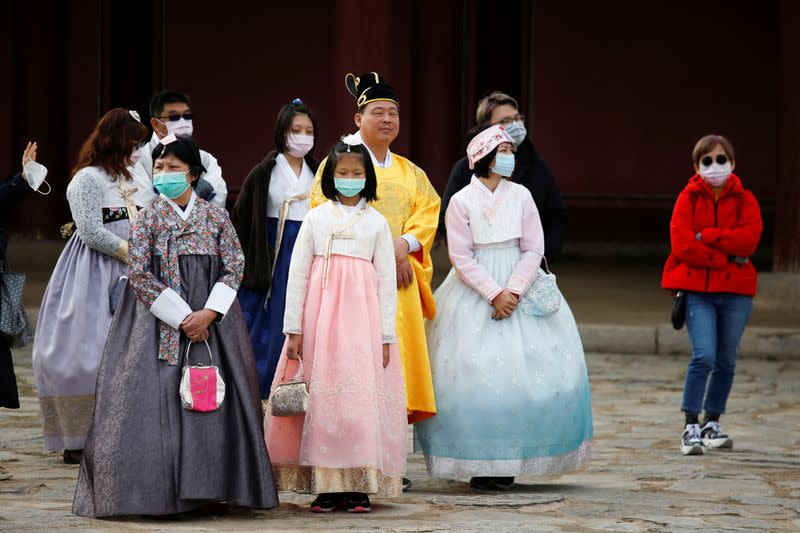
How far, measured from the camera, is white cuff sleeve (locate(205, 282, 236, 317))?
5465 millimetres

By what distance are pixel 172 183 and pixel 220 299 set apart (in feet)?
1.50

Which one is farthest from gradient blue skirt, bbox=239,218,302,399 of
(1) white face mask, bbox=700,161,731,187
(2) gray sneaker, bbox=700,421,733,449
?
(2) gray sneaker, bbox=700,421,733,449

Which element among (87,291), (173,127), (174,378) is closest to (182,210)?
(174,378)

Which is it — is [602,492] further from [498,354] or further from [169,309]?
[169,309]

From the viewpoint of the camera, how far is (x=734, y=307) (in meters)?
7.36

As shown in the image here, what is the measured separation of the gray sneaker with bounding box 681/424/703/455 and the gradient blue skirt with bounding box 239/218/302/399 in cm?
200

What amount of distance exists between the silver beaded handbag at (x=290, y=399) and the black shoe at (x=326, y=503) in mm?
368

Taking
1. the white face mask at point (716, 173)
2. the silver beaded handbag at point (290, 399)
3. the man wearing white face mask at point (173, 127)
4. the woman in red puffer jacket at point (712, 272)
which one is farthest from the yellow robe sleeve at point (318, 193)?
the white face mask at point (716, 173)

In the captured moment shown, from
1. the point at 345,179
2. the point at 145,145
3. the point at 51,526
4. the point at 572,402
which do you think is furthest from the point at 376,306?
the point at 145,145

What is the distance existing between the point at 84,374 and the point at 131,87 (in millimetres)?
8601

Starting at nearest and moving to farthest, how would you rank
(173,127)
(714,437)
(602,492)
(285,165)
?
(602,492) < (285,165) < (173,127) < (714,437)

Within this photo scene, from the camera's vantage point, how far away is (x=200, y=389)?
5.34 meters

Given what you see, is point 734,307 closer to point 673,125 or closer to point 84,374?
point 84,374

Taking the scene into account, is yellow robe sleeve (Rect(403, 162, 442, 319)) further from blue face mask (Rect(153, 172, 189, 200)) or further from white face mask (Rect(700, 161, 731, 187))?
white face mask (Rect(700, 161, 731, 187))
